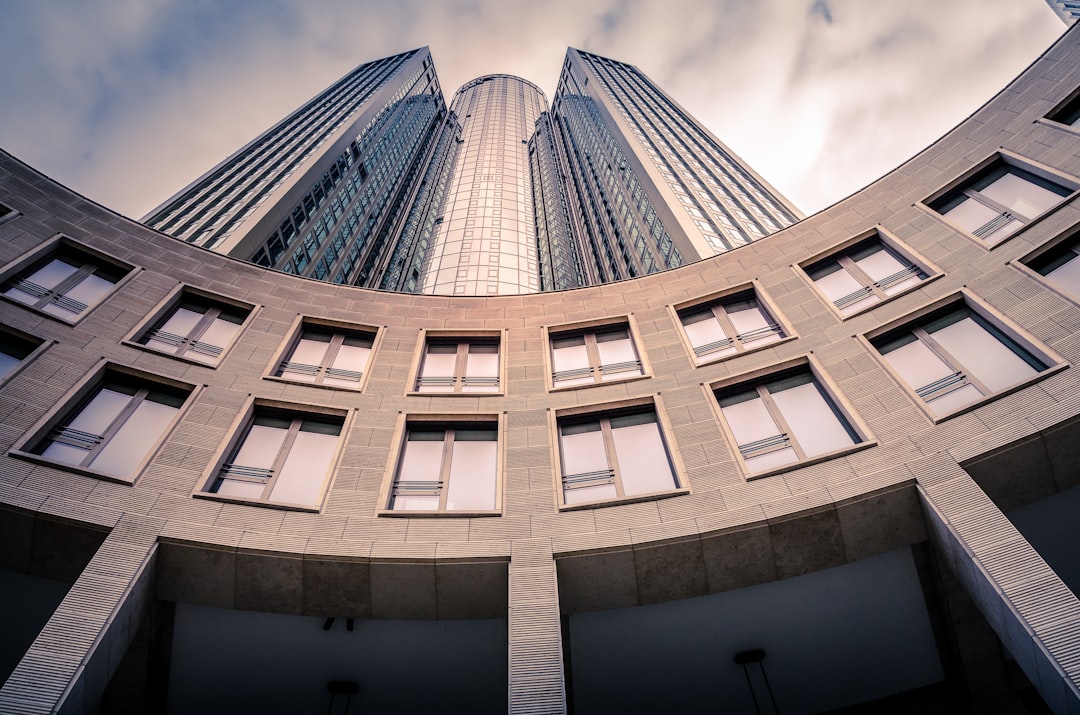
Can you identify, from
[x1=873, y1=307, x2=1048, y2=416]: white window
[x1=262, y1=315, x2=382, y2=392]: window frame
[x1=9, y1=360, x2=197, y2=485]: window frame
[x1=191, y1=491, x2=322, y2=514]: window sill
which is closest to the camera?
[x1=9, y1=360, x2=197, y2=485]: window frame

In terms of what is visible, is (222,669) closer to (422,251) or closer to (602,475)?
(602,475)

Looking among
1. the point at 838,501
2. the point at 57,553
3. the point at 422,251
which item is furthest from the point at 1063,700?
the point at 422,251

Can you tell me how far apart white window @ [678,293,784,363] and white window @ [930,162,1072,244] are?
6.15 m

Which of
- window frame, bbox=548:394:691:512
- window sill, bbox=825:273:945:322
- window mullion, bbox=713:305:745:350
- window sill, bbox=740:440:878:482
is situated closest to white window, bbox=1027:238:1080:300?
window sill, bbox=825:273:945:322

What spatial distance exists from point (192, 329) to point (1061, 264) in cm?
2416

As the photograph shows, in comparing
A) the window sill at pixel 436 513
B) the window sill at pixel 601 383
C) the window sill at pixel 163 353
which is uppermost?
the window sill at pixel 163 353

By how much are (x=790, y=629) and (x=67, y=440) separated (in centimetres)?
1707

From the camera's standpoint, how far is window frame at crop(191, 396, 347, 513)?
14.7 m

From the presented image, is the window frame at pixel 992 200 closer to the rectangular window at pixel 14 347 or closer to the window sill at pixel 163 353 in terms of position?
the window sill at pixel 163 353

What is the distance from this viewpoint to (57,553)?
44.1ft

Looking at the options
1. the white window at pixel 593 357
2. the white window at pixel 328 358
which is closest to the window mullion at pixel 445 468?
the white window at pixel 328 358

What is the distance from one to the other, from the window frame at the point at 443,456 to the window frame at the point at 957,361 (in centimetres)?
982

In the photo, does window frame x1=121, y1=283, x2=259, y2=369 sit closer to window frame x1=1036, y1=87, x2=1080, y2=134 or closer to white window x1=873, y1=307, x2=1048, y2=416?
white window x1=873, y1=307, x2=1048, y2=416

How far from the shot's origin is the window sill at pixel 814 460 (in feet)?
47.7
